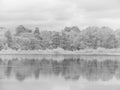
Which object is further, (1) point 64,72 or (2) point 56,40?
(2) point 56,40

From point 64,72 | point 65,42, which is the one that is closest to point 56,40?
point 65,42

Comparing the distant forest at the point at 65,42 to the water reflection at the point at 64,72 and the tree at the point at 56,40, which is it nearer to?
the tree at the point at 56,40

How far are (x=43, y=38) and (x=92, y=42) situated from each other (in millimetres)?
15090

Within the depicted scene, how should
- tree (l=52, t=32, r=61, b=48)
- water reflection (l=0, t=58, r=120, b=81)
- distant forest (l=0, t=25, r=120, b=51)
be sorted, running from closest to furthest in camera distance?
water reflection (l=0, t=58, r=120, b=81)
tree (l=52, t=32, r=61, b=48)
distant forest (l=0, t=25, r=120, b=51)

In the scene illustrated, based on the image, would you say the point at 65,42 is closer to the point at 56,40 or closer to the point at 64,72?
the point at 56,40

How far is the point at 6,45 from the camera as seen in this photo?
7419cm

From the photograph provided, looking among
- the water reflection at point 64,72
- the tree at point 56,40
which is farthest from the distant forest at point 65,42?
the water reflection at point 64,72

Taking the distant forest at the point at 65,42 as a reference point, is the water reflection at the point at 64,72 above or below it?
below

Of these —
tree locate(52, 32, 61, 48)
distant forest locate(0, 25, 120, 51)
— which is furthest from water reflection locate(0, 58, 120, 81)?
distant forest locate(0, 25, 120, 51)

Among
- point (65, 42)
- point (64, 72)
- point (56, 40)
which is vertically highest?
point (56, 40)

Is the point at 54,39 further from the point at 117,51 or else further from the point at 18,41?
the point at 117,51

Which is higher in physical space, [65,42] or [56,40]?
[56,40]

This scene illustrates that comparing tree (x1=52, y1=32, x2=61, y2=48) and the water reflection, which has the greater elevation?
tree (x1=52, y1=32, x2=61, y2=48)

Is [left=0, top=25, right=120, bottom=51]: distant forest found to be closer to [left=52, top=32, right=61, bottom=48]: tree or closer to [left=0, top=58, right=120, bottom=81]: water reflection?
[left=52, top=32, right=61, bottom=48]: tree
